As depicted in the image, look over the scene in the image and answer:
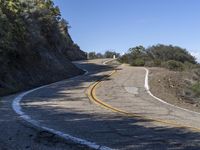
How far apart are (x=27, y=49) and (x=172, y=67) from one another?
24655 millimetres

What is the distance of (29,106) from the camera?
55.1 feet

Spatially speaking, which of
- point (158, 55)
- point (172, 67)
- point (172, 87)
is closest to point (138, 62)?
point (172, 67)

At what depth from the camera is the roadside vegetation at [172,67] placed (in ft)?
94.1

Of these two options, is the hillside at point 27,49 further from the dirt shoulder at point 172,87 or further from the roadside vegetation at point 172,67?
the roadside vegetation at point 172,67

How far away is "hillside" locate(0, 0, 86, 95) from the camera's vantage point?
92.9 ft

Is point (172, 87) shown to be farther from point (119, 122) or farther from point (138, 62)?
A: point (138, 62)

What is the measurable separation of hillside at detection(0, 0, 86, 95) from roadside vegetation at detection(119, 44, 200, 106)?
8.19 meters

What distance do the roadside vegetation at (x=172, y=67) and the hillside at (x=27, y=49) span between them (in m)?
8.19

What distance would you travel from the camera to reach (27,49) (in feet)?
113

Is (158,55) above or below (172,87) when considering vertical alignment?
above

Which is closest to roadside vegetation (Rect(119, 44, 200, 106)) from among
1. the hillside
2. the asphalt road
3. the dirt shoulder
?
the dirt shoulder

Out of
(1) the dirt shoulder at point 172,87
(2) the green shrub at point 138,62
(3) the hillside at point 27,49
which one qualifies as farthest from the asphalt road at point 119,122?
(2) the green shrub at point 138,62

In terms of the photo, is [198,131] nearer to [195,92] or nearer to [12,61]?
[195,92]

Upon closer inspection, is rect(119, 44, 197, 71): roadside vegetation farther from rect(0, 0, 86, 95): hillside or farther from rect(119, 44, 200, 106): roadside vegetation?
rect(0, 0, 86, 95): hillside
